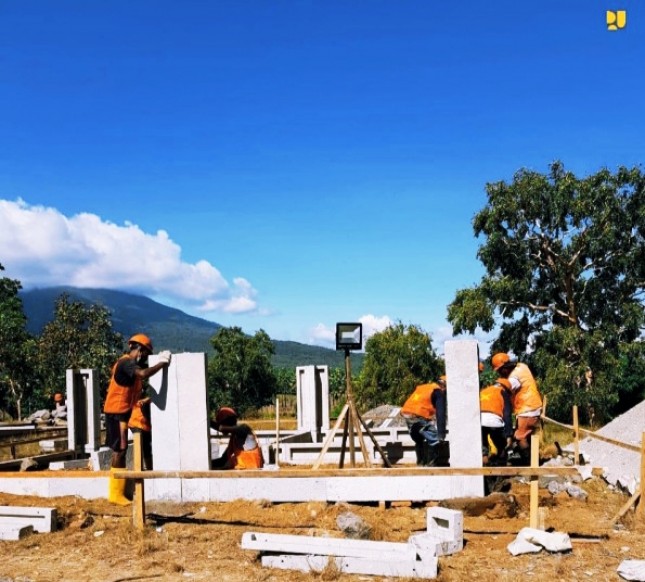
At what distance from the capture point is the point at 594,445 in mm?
13562

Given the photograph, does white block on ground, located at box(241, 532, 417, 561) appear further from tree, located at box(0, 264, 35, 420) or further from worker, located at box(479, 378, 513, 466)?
tree, located at box(0, 264, 35, 420)

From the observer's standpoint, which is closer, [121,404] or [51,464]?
[121,404]

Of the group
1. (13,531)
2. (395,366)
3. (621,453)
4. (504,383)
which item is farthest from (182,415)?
(395,366)

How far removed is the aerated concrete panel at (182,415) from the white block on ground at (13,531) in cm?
162

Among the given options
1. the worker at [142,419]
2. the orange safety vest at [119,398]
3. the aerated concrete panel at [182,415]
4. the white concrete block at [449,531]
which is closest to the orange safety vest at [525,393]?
the white concrete block at [449,531]

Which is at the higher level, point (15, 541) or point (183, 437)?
point (183, 437)

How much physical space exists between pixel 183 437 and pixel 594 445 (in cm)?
890

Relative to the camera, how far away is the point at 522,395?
9391 millimetres

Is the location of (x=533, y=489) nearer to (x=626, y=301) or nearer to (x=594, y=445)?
(x=594, y=445)

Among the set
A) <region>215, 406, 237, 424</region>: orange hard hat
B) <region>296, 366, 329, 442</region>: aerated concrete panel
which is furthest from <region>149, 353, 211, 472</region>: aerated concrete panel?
<region>296, 366, 329, 442</region>: aerated concrete panel

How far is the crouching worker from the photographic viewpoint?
29.0 ft

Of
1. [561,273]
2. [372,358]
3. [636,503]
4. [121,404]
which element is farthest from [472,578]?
[372,358]

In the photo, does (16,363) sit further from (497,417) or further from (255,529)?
(497,417)

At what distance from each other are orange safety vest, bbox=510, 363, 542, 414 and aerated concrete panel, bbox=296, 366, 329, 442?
5913mm
